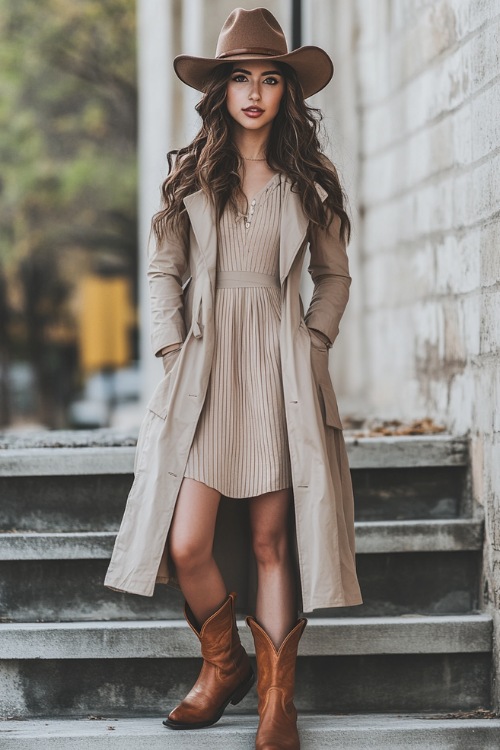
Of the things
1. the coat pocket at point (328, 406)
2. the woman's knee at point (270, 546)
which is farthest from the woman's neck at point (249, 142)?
the woman's knee at point (270, 546)

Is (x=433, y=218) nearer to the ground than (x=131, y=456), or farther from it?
farther from it

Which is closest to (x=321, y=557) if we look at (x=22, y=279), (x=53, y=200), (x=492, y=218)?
(x=492, y=218)

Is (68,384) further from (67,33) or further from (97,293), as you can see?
(67,33)

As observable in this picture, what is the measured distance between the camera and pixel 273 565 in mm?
4137

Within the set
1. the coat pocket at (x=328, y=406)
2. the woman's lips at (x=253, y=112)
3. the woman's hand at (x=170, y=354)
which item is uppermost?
the woman's lips at (x=253, y=112)

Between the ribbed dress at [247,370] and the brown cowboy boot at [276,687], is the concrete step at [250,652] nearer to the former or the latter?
the brown cowboy boot at [276,687]

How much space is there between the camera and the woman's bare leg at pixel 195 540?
399 centimetres

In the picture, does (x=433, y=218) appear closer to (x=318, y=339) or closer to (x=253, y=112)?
(x=318, y=339)

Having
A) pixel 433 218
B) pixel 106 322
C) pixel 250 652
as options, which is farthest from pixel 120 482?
pixel 106 322

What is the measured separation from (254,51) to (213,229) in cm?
62

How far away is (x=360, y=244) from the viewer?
29.6ft

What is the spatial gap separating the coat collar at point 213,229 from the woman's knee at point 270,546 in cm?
87

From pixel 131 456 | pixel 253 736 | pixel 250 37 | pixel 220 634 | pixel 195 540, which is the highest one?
pixel 250 37

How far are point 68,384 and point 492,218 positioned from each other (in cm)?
2603
